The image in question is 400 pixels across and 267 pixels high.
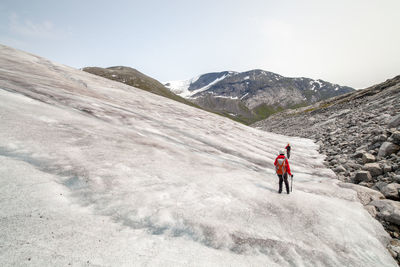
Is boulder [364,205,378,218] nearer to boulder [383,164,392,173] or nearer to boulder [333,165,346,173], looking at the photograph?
boulder [383,164,392,173]

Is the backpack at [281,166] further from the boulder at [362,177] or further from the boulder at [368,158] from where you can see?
the boulder at [368,158]

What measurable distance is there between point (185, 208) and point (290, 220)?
425 centimetres

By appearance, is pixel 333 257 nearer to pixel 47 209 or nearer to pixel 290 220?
pixel 290 220

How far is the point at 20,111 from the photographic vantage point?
36.0 feet

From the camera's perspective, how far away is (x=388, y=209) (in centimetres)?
830

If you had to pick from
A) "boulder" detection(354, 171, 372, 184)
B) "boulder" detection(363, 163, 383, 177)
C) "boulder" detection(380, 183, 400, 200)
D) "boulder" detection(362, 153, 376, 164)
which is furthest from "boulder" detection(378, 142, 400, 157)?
"boulder" detection(380, 183, 400, 200)

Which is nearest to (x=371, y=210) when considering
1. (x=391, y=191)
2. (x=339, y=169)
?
(x=391, y=191)

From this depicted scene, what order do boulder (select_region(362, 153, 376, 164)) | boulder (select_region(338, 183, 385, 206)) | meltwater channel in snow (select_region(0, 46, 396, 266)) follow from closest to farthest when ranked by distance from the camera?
1. meltwater channel in snow (select_region(0, 46, 396, 266))
2. boulder (select_region(338, 183, 385, 206))
3. boulder (select_region(362, 153, 376, 164))

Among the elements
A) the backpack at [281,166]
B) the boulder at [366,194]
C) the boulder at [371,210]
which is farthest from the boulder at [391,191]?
the backpack at [281,166]

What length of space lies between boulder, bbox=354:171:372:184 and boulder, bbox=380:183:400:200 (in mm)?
1637

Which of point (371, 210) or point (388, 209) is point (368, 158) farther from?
point (388, 209)

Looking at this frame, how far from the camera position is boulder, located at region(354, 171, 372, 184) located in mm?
11469

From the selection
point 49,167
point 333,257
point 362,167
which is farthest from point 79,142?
→ point 362,167

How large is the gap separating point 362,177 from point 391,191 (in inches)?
93.1
